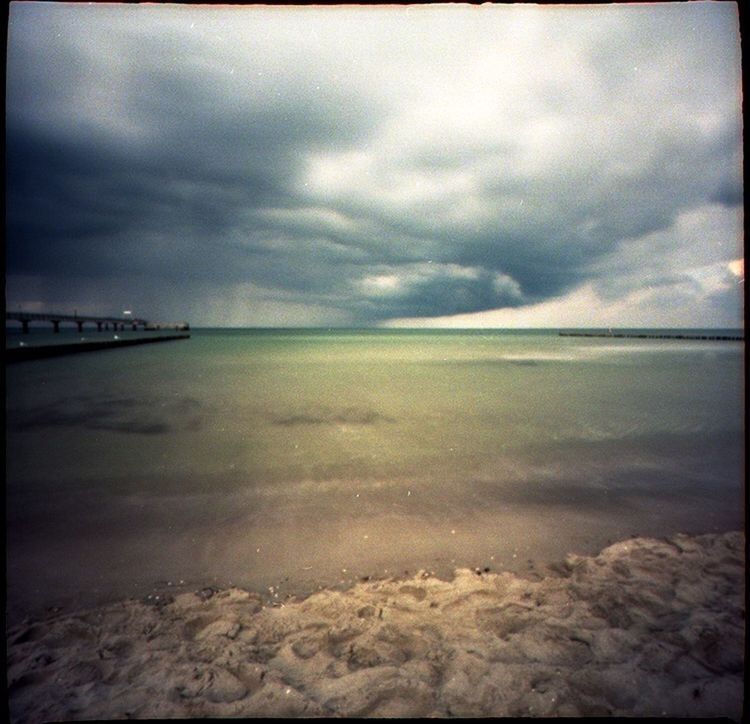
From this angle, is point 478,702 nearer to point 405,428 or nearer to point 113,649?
point 113,649

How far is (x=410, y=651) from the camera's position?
3332mm

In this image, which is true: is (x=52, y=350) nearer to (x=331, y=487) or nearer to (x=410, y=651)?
(x=331, y=487)

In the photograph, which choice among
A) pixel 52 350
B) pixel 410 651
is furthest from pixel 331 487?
pixel 52 350

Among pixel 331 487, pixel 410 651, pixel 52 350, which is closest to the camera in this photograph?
pixel 410 651

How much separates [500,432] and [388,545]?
24.3 ft

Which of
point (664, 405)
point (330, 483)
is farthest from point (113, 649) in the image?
point (664, 405)

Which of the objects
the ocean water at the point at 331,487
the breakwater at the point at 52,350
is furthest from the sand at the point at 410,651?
the breakwater at the point at 52,350

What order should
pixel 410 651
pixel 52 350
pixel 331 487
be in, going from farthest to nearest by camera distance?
1. pixel 52 350
2. pixel 331 487
3. pixel 410 651

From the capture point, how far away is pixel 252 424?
13227 mm

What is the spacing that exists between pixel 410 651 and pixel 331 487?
4.39 meters

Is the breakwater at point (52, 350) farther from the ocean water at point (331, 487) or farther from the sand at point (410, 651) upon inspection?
the sand at point (410, 651)

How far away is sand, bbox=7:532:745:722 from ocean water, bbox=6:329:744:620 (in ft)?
1.71

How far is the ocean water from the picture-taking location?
16.3 feet

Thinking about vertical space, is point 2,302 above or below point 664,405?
above
